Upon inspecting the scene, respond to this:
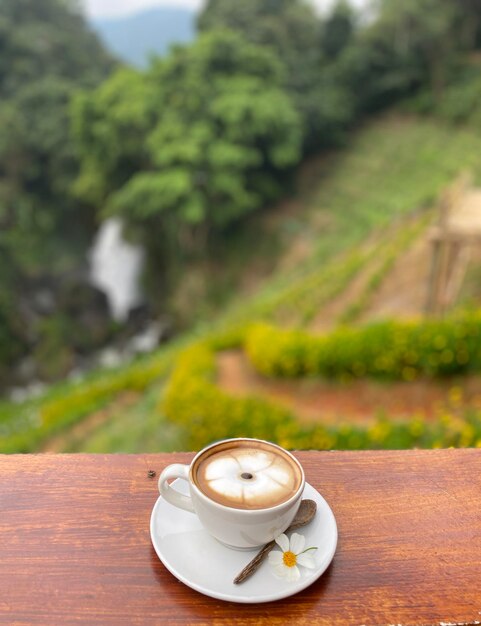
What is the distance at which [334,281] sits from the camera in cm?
866

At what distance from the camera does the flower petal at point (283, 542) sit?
703 millimetres

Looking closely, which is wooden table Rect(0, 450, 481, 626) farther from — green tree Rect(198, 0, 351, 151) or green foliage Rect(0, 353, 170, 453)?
green tree Rect(198, 0, 351, 151)

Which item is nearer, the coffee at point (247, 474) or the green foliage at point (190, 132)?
the coffee at point (247, 474)

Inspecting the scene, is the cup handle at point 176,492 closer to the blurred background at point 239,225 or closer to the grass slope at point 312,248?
the blurred background at point 239,225

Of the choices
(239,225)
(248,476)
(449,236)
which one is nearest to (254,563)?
(248,476)

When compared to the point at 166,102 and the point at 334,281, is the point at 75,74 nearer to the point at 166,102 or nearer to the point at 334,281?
the point at 166,102

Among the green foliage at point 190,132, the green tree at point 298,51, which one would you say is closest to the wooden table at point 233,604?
the green foliage at point 190,132

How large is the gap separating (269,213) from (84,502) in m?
14.8

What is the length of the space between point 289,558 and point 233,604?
0.08 m

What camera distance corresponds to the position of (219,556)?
27.9 inches

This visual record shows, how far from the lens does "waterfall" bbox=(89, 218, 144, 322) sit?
15539mm

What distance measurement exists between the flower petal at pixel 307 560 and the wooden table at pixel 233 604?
23 mm

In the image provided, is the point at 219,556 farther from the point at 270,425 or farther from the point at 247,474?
the point at 270,425

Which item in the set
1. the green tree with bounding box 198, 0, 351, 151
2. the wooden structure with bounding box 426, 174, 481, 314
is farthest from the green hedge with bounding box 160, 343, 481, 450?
the green tree with bounding box 198, 0, 351, 151
